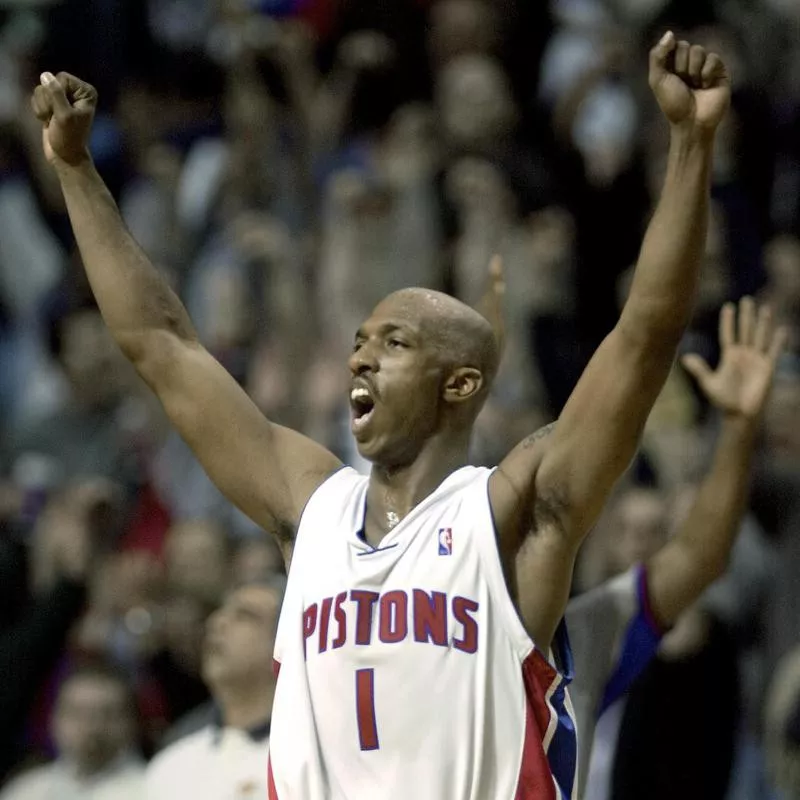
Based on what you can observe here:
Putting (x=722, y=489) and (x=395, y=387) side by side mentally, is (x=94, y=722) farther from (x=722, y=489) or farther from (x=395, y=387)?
(x=395, y=387)

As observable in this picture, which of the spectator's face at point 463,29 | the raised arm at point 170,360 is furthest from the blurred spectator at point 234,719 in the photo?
the spectator's face at point 463,29

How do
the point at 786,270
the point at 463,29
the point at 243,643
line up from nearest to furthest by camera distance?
the point at 243,643, the point at 786,270, the point at 463,29

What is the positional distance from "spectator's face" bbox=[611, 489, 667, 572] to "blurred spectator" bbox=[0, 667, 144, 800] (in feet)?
6.26

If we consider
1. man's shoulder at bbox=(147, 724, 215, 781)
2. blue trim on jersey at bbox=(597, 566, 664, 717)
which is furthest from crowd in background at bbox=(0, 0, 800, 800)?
blue trim on jersey at bbox=(597, 566, 664, 717)

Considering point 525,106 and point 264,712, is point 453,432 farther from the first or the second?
point 525,106

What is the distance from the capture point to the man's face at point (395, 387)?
4781 millimetres

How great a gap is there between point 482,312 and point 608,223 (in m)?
3.79

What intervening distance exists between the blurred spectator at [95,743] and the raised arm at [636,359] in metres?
3.08

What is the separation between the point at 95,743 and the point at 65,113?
3.02m

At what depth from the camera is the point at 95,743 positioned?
286 inches

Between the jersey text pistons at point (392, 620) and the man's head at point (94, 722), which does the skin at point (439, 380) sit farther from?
the man's head at point (94, 722)

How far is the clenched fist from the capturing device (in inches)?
197

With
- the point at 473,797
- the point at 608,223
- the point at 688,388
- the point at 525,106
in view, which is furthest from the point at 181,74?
the point at 473,797

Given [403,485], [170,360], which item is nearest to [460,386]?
[403,485]
